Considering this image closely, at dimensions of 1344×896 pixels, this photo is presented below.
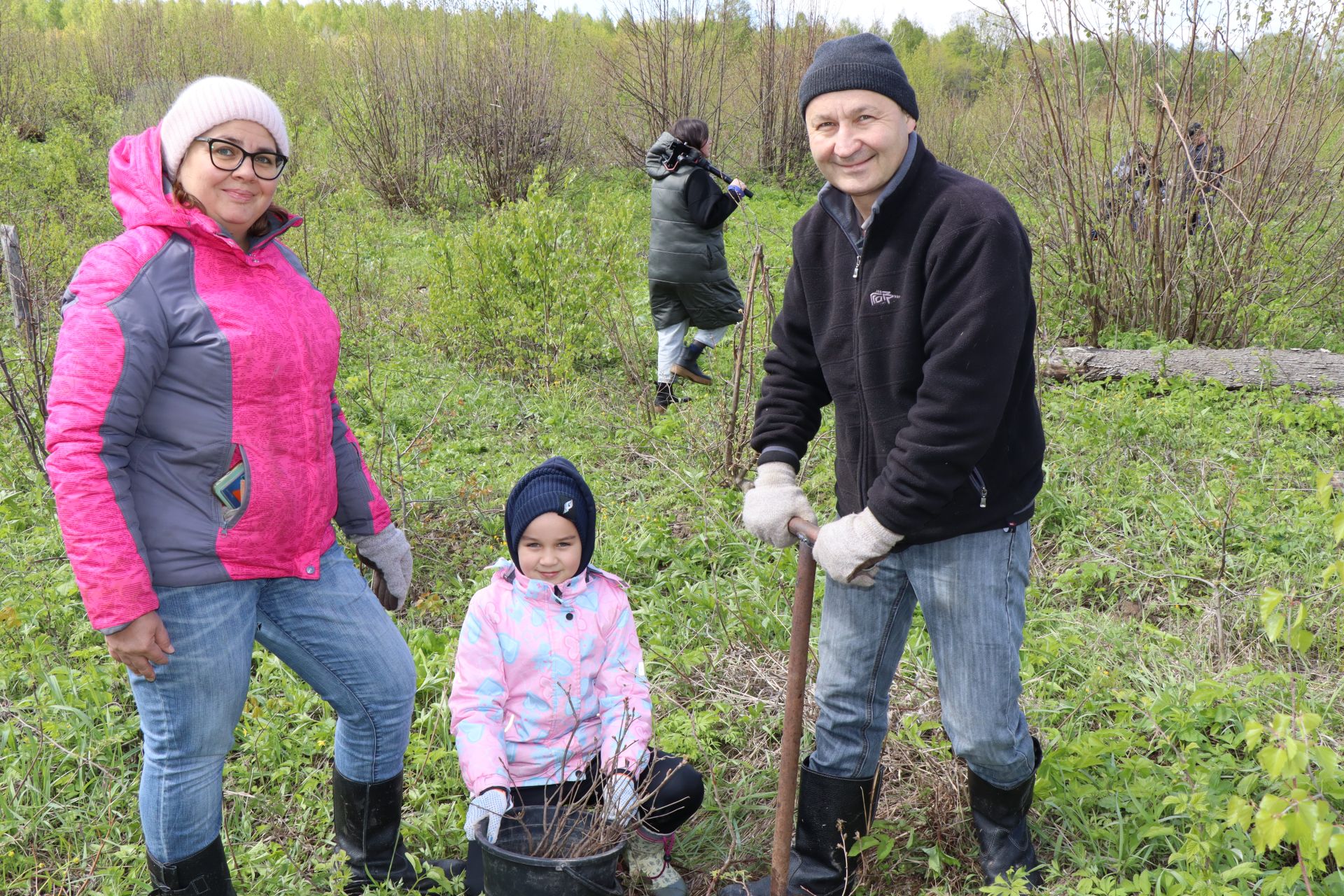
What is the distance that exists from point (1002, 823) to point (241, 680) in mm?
1718

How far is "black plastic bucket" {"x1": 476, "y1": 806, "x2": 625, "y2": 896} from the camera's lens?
6.18 ft

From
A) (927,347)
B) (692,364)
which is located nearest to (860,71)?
(927,347)

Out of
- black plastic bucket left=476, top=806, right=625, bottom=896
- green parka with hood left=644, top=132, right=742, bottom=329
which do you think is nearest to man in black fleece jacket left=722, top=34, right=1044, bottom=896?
black plastic bucket left=476, top=806, right=625, bottom=896

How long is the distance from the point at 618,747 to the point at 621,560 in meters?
1.87

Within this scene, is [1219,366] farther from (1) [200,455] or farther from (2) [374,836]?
(1) [200,455]

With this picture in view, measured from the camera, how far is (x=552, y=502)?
7.56 ft

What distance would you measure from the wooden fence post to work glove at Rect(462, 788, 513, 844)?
3.66 metres

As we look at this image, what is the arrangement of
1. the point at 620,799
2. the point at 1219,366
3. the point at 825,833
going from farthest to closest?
1. the point at 1219,366
2. the point at 825,833
3. the point at 620,799

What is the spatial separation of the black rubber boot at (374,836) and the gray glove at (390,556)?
0.47m

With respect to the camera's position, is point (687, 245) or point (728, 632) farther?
point (687, 245)

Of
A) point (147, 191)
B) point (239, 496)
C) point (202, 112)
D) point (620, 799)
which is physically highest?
point (202, 112)

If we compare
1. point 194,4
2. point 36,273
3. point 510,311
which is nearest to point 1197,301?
point 510,311

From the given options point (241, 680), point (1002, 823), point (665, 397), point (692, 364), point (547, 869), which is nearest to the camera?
point (547, 869)

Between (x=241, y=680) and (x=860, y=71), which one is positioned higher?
(x=860, y=71)
